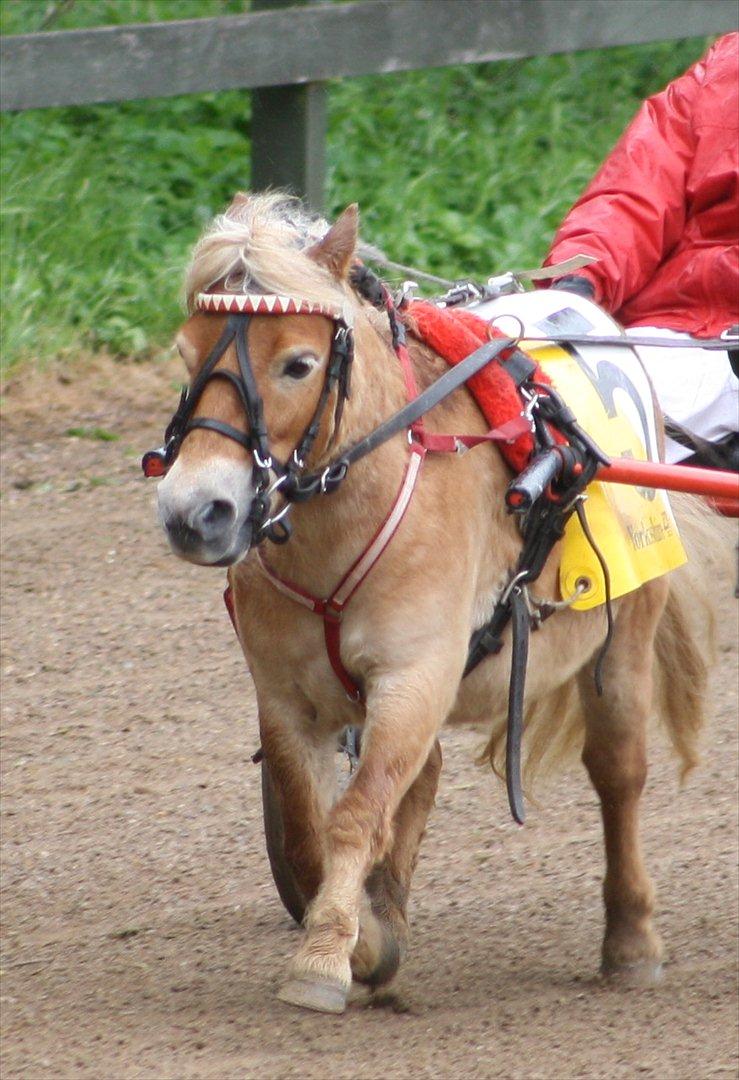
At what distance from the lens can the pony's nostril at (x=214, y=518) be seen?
2570 mm

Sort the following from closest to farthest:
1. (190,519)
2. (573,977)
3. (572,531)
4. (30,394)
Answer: (190,519)
(572,531)
(573,977)
(30,394)

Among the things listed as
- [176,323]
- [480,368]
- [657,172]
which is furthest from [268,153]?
[480,368]

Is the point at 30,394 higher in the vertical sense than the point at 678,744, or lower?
higher

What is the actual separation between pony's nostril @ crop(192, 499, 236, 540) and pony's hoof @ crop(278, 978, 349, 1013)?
70 centimetres

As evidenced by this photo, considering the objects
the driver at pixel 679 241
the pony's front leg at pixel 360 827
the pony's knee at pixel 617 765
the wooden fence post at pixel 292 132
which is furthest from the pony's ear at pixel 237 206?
the wooden fence post at pixel 292 132

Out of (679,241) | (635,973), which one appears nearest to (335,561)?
(635,973)

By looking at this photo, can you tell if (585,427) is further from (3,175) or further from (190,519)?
(3,175)

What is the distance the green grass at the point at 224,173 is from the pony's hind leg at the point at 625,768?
378 cm

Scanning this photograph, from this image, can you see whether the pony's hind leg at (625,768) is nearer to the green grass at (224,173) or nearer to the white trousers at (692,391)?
the white trousers at (692,391)

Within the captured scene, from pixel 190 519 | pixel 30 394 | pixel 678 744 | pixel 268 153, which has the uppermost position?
pixel 268 153

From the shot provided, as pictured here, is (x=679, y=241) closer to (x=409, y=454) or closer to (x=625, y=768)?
(x=625, y=768)

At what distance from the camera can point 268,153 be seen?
Answer: 22.9ft

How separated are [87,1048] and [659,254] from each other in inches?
87.0

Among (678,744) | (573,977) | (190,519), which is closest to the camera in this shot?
(190,519)
